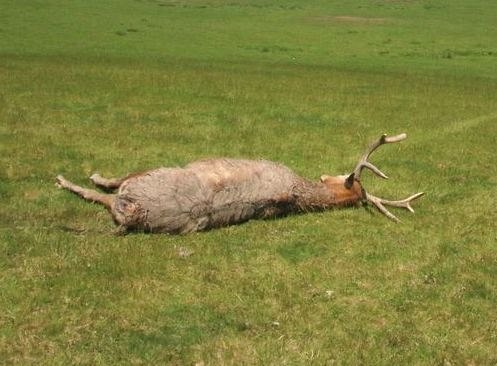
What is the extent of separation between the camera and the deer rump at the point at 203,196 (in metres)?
10.6

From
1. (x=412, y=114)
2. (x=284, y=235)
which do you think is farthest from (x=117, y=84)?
(x=284, y=235)

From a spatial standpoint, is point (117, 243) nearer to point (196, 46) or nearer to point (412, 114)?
point (412, 114)

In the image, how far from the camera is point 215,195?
11.1 m

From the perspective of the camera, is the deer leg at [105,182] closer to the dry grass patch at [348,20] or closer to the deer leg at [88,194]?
the deer leg at [88,194]

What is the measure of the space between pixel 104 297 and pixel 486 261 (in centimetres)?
565

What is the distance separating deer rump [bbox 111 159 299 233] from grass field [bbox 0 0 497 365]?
23cm

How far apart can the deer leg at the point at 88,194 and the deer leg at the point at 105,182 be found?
0.37m

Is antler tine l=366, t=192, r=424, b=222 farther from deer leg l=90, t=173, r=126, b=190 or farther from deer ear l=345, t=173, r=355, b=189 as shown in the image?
deer leg l=90, t=173, r=126, b=190

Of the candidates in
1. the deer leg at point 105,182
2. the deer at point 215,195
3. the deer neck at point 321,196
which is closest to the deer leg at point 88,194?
the deer at point 215,195

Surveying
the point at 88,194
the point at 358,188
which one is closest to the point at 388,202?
the point at 358,188

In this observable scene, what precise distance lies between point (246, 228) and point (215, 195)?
30.7 inches

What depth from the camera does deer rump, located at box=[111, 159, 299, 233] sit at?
10555mm

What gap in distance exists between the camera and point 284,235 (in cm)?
1129

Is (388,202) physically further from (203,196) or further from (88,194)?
(88,194)
